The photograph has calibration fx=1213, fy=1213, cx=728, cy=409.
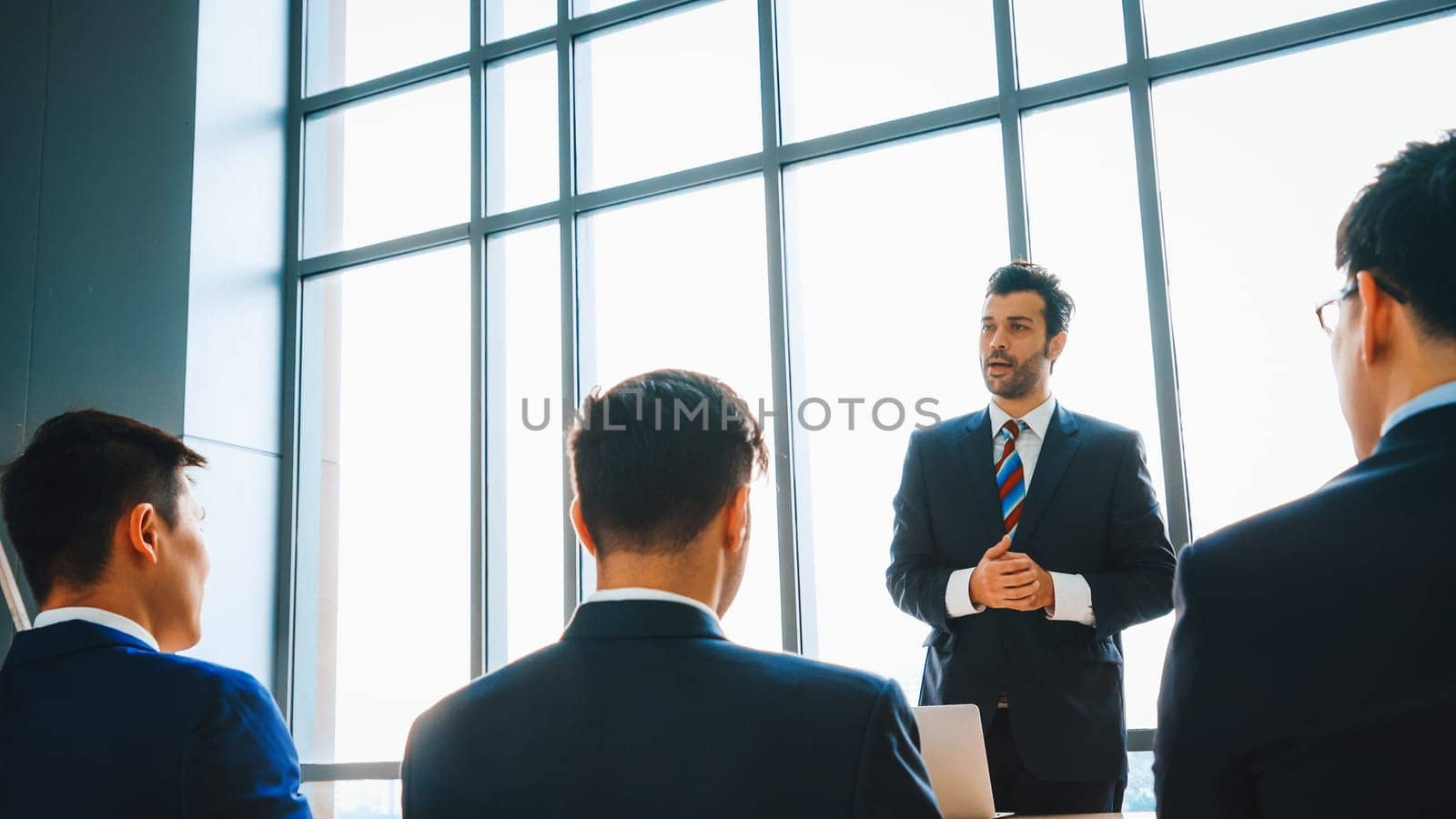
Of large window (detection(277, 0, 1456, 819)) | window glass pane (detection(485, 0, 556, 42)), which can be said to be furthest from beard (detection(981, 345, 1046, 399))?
window glass pane (detection(485, 0, 556, 42))

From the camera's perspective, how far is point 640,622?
1.14 meters

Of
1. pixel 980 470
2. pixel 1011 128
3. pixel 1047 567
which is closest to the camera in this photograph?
pixel 1047 567

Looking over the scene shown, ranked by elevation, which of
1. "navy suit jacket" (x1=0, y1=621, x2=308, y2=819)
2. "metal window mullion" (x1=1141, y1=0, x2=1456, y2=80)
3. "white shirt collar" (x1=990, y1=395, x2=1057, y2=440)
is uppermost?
"metal window mullion" (x1=1141, y1=0, x2=1456, y2=80)

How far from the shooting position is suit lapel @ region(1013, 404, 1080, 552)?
2805 millimetres

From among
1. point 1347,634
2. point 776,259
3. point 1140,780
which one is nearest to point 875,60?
point 776,259

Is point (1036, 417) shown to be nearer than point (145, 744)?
No

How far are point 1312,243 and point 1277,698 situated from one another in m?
2.89

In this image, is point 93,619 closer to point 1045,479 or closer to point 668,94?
point 1045,479

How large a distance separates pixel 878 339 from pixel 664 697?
3.00 metres

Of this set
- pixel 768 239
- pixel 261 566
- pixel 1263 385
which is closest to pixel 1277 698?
pixel 1263 385

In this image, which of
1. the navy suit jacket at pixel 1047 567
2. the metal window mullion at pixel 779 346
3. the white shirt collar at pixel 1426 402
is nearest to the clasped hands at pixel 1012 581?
the navy suit jacket at pixel 1047 567

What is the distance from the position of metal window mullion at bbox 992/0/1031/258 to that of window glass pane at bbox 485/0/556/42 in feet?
6.04

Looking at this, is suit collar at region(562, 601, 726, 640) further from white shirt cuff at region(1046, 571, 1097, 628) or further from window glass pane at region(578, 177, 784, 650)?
window glass pane at region(578, 177, 784, 650)

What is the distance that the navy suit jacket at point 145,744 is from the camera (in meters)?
1.40
